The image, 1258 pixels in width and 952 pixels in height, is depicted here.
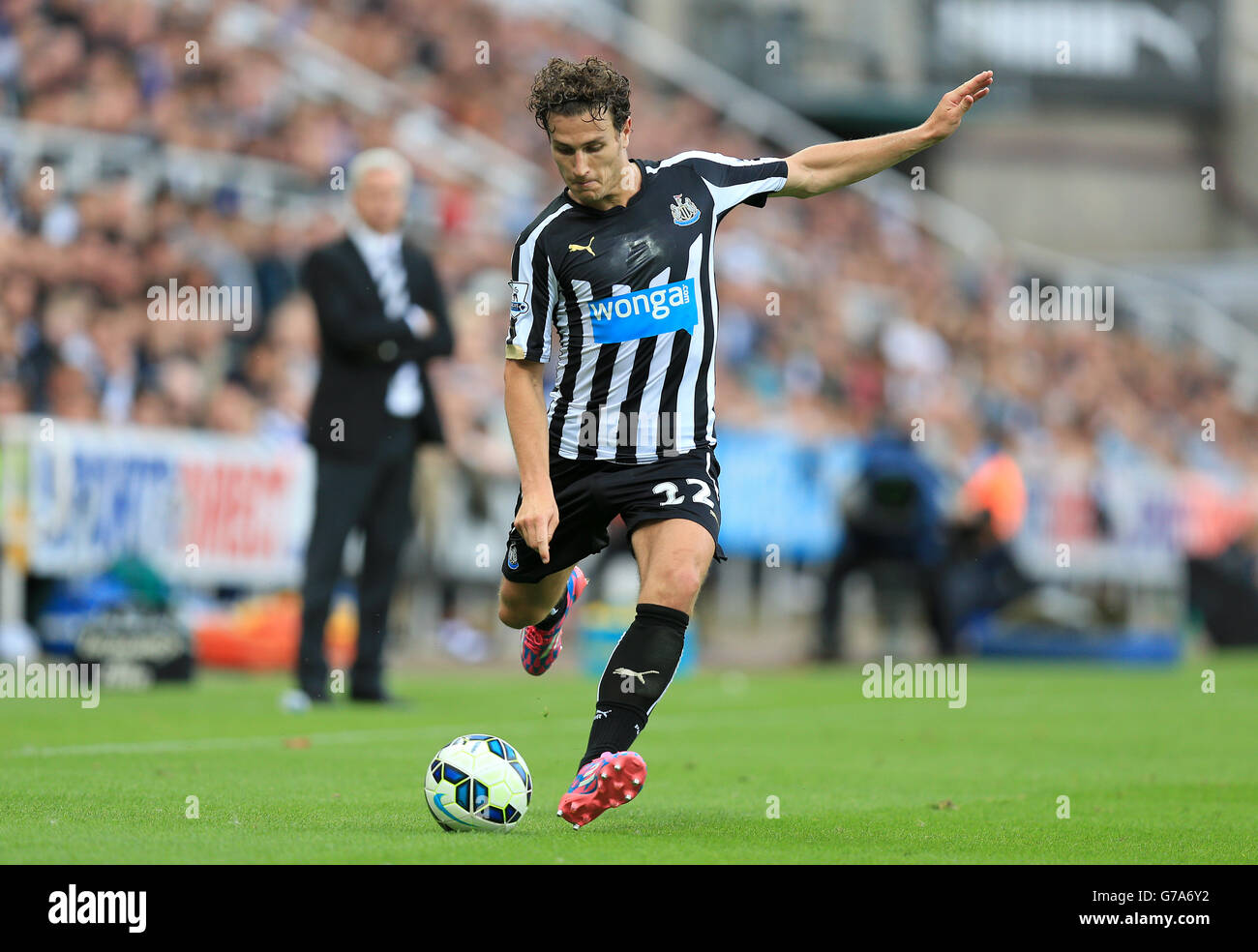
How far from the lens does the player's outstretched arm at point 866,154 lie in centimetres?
626

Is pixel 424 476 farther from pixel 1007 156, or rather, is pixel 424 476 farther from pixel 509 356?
pixel 1007 156

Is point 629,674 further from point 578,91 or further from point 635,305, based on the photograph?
point 578,91

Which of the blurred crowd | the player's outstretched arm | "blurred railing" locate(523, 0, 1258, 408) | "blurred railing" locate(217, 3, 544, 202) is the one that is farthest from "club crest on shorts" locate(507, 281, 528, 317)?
"blurred railing" locate(523, 0, 1258, 408)

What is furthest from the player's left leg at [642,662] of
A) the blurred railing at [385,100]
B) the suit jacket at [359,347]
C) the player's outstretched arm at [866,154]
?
the blurred railing at [385,100]

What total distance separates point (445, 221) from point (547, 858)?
1498 cm

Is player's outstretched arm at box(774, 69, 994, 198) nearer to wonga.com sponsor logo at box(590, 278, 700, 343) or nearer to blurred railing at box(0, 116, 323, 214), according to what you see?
wonga.com sponsor logo at box(590, 278, 700, 343)

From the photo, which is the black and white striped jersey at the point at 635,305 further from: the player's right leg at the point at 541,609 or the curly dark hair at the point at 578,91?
the player's right leg at the point at 541,609

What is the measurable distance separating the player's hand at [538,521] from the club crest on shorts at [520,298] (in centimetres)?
58

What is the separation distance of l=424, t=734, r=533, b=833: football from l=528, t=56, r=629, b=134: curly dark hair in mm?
1844

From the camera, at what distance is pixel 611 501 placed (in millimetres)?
6121

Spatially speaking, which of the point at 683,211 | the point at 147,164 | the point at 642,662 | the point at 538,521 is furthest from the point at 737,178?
the point at 147,164

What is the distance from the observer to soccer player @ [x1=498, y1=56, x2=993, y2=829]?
223 inches

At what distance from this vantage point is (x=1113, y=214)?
38.8m

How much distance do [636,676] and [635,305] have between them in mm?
1211
